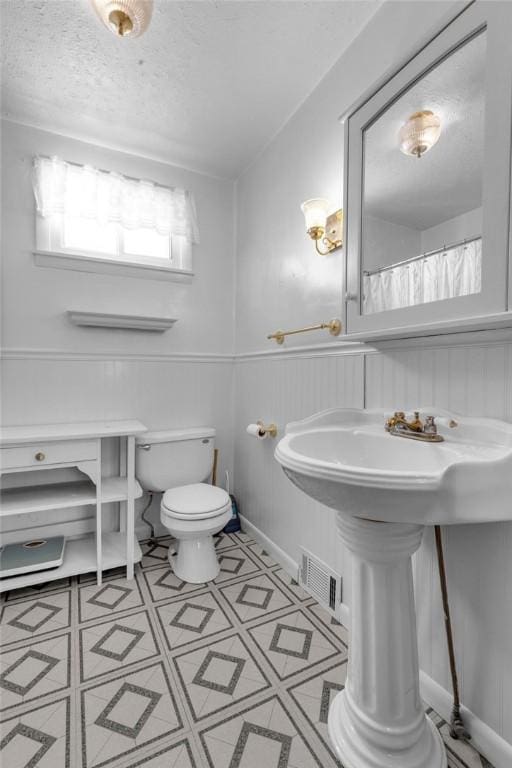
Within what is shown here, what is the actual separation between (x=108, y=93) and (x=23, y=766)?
2576mm

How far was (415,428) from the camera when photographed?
3.69ft

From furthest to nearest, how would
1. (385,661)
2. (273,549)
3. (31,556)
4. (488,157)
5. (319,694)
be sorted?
1. (273,549)
2. (31,556)
3. (319,694)
4. (385,661)
5. (488,157)

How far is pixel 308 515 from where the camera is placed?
181 cm

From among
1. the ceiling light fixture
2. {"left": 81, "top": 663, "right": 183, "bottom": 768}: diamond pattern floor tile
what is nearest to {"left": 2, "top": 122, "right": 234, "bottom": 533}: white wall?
the ceiling light fixture

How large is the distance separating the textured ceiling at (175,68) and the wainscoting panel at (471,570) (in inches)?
53.6

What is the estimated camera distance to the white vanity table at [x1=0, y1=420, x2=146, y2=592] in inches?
66.7

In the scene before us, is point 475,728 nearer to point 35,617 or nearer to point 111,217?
point 35,617

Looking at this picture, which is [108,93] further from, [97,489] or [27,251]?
[97,489]

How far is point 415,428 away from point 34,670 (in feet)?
5.17

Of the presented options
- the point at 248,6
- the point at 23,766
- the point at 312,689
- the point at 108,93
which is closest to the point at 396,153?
the point at 248,6

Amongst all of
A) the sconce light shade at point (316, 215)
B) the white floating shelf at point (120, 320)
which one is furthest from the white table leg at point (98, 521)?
the sconce light shade at point (316, 215)

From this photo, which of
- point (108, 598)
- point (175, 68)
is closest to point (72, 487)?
point (108, 598)

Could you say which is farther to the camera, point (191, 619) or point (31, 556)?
point (31, 556)

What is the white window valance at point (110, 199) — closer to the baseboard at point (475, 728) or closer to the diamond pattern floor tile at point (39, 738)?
the diamond pattern floor tile at point (39, 738)
